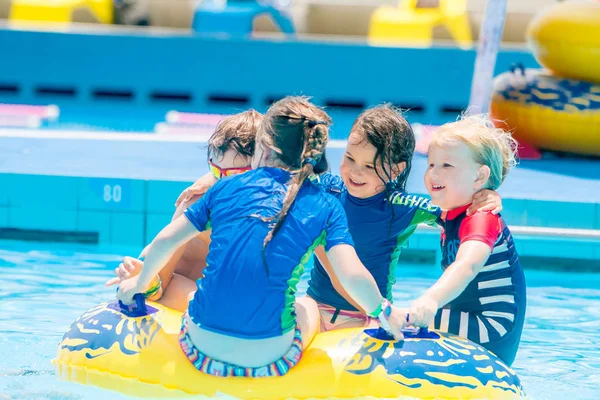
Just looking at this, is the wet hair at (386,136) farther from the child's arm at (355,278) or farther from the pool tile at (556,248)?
the pool tile at (556,248)

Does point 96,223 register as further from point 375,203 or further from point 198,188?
point 375,203

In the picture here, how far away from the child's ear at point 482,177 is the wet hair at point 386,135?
26 centimetres

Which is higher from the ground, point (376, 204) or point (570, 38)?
point (570, 38)

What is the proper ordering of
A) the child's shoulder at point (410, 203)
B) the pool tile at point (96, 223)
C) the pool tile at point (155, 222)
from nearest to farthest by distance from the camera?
the child's shoulder at point (410, 203)
the pool tile at point (155, 222)
the pool tile at point (96, 223)

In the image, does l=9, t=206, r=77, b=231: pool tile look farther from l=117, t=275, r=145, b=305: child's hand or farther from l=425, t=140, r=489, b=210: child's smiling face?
l=425, t=140, r=489, b=210: child's smiling face

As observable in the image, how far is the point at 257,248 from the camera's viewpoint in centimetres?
296

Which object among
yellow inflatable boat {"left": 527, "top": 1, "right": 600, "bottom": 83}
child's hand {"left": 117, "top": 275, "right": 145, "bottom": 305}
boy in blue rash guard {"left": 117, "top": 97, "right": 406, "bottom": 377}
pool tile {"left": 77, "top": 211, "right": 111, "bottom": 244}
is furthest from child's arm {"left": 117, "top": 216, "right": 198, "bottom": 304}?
yellow inflatable boat {"left": 527, "top": 1, "right": 600, "bottom": 83}

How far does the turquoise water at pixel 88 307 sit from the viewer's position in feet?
12.5

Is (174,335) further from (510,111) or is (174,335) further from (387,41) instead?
(387,41)


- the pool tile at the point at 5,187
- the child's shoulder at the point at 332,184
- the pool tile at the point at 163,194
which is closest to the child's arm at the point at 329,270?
the child's shoulder at the point at 332,184

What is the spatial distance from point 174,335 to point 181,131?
5596 mm

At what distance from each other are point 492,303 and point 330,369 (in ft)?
2.39

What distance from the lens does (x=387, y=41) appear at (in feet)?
38.1

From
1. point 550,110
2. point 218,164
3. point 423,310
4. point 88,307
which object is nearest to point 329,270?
point 423,310
